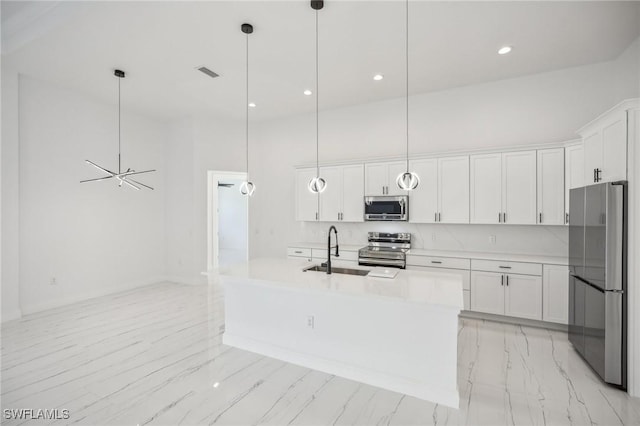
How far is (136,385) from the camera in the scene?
2.76 metres

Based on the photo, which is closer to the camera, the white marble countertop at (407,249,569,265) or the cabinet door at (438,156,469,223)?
the white marble countertop at (407,249,569,265)

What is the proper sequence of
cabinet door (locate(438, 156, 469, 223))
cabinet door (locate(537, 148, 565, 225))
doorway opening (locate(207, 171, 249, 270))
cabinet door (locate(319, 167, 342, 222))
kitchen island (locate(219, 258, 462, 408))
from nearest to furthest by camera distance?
kitchen island (locate(219, 258, 462, 408)), cabinet door (locate(537, 148, 565, 225)), cabinet door (locate(438, 156, 469, 223)), cabinet door (locate(319, 167, 342, 222)), doorway opening (locate(207, 171, 249, 270))

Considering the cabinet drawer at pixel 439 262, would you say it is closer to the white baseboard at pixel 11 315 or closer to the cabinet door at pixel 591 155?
the cabinet door at pixel 591 155

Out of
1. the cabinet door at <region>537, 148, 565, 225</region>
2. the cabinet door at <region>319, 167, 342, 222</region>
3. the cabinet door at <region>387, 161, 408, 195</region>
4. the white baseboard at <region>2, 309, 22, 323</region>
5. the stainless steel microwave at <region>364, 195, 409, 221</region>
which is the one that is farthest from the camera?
the cabinet door at <region>319, 167, 342, 222</region>

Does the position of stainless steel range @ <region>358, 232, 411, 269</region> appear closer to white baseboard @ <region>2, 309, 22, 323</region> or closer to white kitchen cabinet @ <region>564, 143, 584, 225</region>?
white kitchen cabinet @ <region>564, 143, 584, 225</region>

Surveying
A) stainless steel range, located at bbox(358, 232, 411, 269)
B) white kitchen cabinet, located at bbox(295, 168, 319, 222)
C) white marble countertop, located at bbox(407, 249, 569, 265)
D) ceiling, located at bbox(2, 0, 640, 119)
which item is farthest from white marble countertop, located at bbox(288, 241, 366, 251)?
ceiling, located at bbox(2, 0, 640, 119)

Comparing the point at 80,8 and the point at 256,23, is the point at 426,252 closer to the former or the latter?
the point at 256,23

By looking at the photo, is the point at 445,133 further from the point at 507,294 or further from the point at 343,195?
the point at 507,294

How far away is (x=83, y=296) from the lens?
523 centimetres

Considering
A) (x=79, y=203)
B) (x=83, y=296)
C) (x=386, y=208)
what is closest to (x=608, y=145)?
(x=386, y=208)

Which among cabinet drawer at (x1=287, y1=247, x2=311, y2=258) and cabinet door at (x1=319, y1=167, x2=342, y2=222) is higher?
cabinet door at (x1=319, y1=167, x2=342, y2=222)

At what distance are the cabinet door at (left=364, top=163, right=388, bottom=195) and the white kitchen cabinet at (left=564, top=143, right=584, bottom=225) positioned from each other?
2.33 m

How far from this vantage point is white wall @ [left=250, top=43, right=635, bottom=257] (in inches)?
165

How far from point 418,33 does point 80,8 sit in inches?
131
